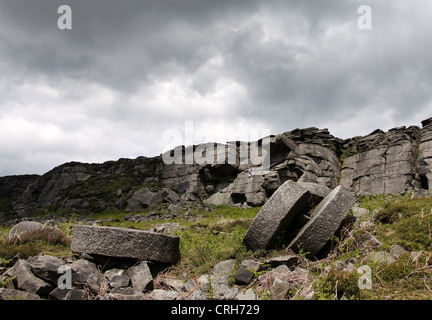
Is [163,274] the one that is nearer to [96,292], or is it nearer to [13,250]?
[96,292]

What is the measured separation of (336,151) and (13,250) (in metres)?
27.2

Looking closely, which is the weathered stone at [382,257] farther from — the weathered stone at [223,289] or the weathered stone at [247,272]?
the weathered stone at [223,289]

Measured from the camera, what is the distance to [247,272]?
4.69 m

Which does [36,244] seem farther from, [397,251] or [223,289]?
[397,251]

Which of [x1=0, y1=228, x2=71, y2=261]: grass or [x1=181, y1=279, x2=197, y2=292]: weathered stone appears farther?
[x1=0, y1=228, x2=71, y2=261]: grass

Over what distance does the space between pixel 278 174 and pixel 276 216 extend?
61.1ft

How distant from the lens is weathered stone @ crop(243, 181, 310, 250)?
5.48 m

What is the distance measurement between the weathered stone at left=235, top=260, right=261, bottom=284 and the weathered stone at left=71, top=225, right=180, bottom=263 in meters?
1.76

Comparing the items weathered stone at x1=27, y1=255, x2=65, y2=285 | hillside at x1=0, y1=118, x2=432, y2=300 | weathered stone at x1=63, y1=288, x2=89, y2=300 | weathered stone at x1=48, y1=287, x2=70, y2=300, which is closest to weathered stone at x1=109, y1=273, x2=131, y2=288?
hillside at x1=0, y1=118, x2=432, y2=300

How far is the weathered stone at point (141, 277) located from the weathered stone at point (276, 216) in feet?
6.49

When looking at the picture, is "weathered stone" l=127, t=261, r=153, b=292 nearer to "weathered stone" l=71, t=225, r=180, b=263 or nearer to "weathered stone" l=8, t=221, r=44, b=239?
"weathered stone" l=71, t=225, r=180, b=263
